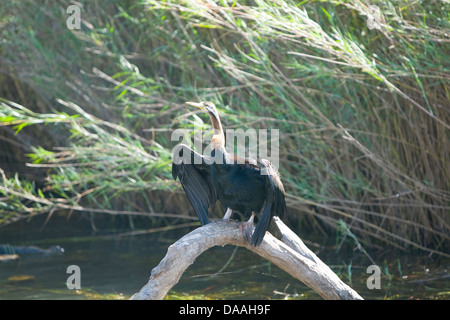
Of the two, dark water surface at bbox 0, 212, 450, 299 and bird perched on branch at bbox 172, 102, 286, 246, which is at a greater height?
bird perched on branch at bbox 172, 102, 286, 246

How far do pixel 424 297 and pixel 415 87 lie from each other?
1.67m

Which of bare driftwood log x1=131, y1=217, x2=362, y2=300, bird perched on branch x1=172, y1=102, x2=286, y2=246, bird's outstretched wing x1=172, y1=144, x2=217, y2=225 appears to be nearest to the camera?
bare driftwood log x1=131, y1=217, x2=362, y2=300

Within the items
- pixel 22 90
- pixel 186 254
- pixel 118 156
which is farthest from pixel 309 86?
pixel 22 90

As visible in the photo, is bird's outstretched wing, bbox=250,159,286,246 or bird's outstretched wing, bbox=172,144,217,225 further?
bird's outstretched wing, bbox=172,144,217,225

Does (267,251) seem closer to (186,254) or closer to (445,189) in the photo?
(186,254)

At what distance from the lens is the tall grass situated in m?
4.36

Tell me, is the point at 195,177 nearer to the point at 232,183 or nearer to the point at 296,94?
the point at 232,183

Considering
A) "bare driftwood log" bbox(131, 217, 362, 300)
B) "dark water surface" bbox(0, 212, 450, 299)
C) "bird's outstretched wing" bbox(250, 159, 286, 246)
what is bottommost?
"dark water surface" bbox(0, 212, 450, 299)

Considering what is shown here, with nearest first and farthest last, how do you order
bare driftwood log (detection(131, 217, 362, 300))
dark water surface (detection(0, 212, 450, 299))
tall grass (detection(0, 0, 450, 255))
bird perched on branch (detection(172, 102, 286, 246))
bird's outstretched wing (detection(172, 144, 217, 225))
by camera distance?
1. bare driftwood log (detection(131, 217, 362, 300))
2. bird perched on branch (detection(172, 102, 286, 246))
3. bird's outstretched wing (detection(172, 144, 217, 225))
4. tall grass (detection(0, 0, 450, 255))
5. dark water surface (detection(0, 212, 450, 299))

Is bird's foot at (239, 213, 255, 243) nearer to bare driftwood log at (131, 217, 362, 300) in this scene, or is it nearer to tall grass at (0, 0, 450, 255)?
bare driftwood log at (131, 217, 362, 300)

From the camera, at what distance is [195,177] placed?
3.58 meters

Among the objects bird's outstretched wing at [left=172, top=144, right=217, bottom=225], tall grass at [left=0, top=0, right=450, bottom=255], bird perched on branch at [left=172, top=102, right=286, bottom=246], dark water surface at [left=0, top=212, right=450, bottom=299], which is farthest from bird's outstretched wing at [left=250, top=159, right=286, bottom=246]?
dark water surface at [left=0, top=212, right=450, bottom=299]

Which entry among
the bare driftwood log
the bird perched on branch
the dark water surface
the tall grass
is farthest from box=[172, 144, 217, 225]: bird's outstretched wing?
the dark water surface

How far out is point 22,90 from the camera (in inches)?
319
